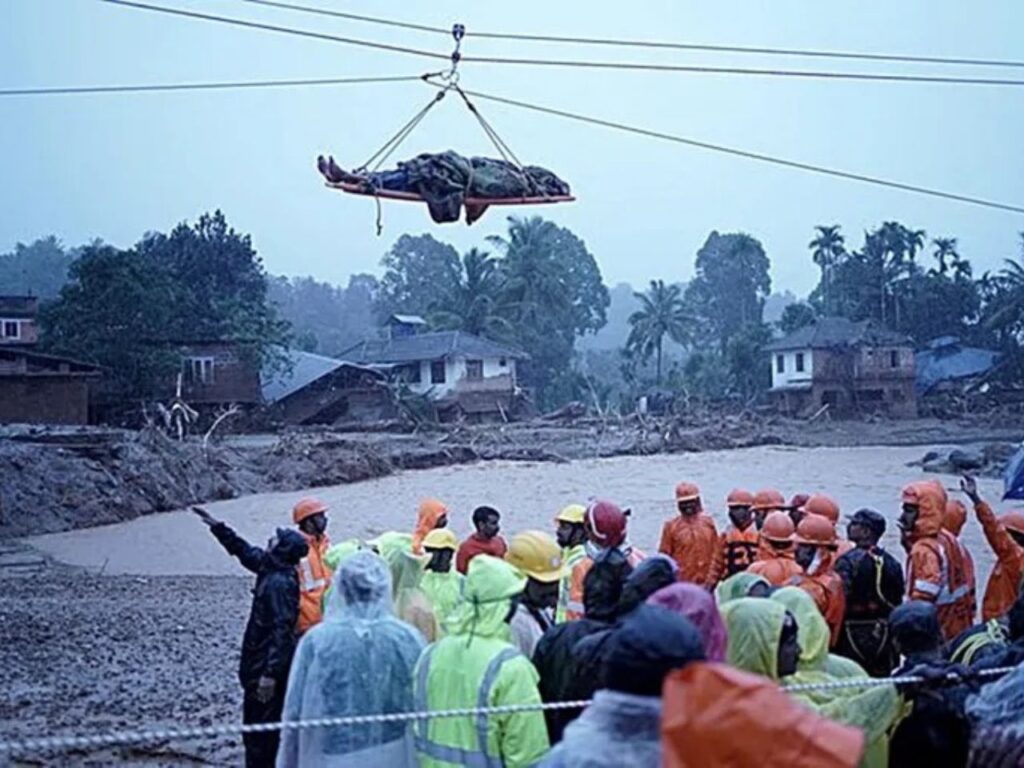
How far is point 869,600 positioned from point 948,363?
56207 mm

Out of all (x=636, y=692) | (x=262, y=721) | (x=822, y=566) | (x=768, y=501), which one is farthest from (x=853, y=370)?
(x=636, y=692)

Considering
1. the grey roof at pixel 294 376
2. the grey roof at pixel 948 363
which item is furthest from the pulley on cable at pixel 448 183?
the grey roof at pixel 948 363

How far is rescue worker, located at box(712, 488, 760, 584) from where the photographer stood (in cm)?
812

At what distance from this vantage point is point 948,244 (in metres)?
64.4

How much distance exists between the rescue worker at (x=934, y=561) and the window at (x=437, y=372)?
4722 centimetres

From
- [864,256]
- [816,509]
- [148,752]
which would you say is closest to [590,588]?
[816,509]

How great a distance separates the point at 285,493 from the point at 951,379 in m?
38.1

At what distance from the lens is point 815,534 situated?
6.24 metres

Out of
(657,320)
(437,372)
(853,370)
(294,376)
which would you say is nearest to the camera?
(294,376)

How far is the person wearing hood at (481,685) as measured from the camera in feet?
12.4

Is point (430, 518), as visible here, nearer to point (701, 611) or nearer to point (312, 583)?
point (312, 583)

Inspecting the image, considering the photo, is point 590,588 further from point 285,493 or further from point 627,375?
point 627,375

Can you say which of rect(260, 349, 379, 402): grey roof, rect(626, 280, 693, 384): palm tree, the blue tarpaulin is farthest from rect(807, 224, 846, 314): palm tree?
the blue tarpaulin

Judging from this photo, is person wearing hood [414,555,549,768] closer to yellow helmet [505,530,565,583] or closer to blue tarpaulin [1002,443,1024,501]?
yellow helmet [505,530,565,583]
